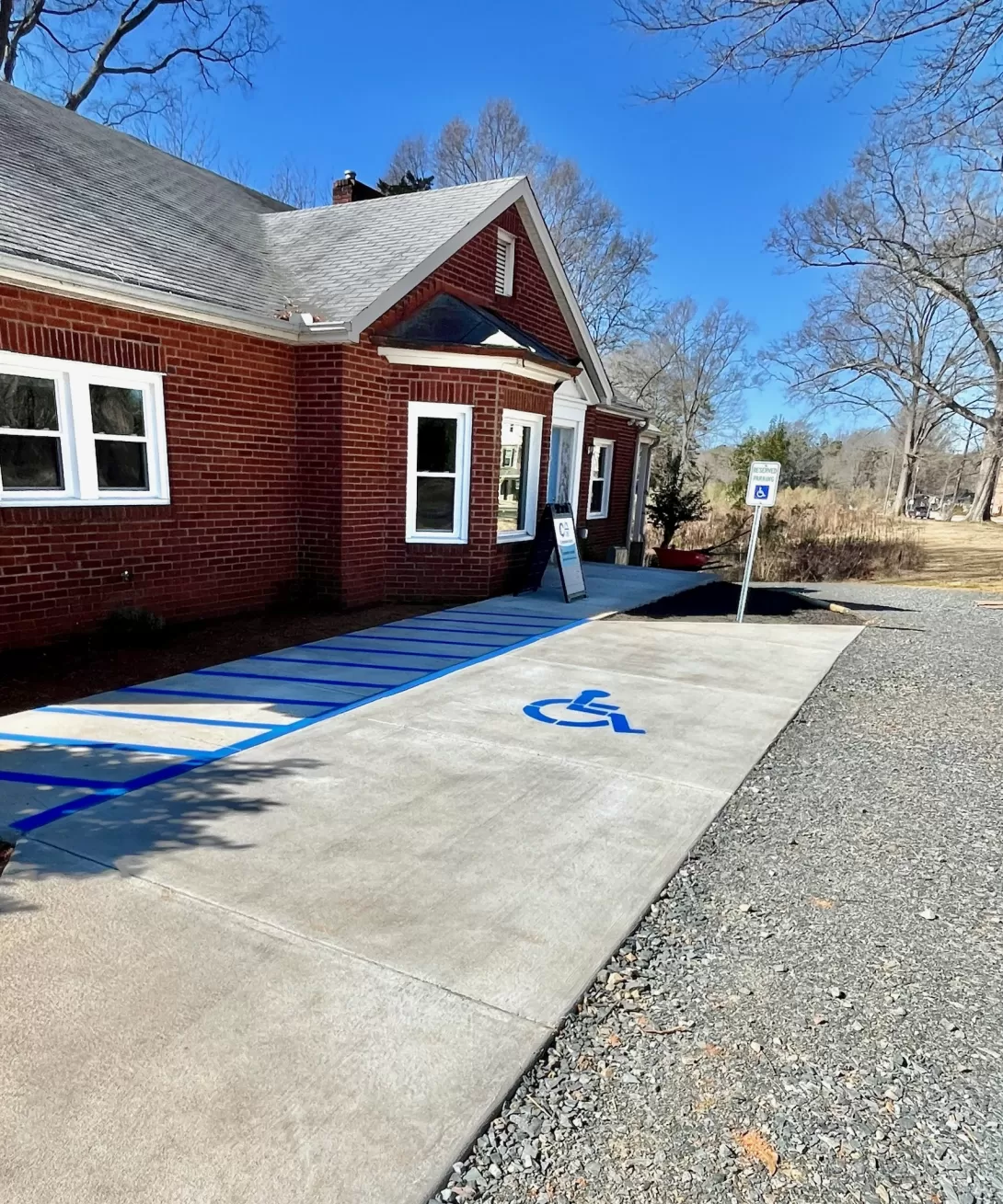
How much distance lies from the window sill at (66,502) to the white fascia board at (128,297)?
193 cm

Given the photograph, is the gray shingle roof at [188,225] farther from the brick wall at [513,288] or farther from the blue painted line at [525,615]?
the blue painted line at [525,615]

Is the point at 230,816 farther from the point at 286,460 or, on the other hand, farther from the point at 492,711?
the point at 286,460

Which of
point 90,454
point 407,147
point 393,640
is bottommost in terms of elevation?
point 393,640

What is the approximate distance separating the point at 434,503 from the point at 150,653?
14.9ft

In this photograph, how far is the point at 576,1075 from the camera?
227 cm

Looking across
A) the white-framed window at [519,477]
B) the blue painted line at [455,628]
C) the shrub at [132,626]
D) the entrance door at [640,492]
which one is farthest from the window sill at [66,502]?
the entrance door at [640,492]

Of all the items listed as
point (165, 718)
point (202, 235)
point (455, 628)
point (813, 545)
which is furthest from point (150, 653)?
→ point (813, 545)

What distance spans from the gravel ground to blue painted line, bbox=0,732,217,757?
320 centimetres

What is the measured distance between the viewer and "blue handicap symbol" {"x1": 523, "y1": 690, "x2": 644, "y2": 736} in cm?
548

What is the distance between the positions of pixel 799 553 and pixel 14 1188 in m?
17.4

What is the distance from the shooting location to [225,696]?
5.86m

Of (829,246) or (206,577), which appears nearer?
(206,577)

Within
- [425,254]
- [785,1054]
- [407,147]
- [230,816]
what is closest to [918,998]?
[785,1054]

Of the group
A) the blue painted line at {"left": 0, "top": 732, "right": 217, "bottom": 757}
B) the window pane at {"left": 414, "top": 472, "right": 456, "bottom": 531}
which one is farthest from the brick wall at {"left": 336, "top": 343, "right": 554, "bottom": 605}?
the blue painted line at {"left": 0, "top": 732, "right": 217, "bottom": 757}
